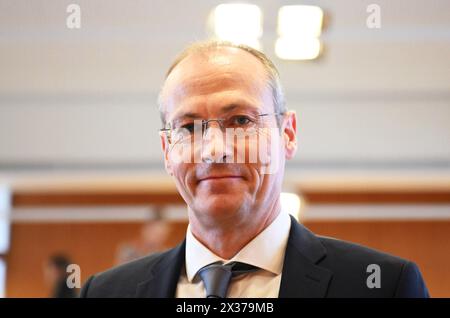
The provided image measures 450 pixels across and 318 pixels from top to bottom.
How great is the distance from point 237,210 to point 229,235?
0.16 ft

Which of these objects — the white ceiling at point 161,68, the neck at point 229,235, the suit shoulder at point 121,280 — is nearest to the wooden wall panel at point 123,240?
the white ceiling at point 161,68

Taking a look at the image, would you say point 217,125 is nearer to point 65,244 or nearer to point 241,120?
point 241,120

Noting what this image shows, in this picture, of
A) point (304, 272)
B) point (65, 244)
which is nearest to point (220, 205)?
point (304, 272)

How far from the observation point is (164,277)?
1.01 m

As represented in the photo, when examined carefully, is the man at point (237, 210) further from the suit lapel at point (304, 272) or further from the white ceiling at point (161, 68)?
the white ceiling at point (161, 68)

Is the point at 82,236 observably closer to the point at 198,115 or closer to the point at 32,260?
the point at 32,260

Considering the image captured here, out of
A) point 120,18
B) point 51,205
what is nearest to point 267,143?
point 120,18

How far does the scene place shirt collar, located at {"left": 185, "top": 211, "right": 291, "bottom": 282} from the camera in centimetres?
100

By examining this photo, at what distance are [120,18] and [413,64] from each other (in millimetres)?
840

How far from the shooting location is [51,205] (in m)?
4.03

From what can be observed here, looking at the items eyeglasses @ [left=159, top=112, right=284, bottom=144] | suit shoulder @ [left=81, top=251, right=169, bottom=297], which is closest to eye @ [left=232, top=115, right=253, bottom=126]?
eyeglasses @ [left=159, top=112, right=284, bottom=144]

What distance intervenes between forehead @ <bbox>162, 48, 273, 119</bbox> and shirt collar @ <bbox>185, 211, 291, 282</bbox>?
0.18 m

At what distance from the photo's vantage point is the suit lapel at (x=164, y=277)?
996 millimetres

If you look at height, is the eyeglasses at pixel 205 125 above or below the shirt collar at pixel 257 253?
above
